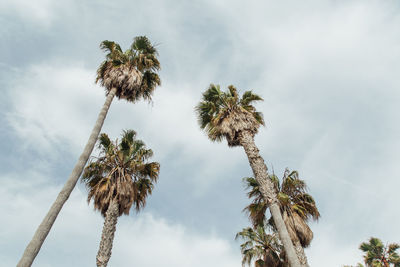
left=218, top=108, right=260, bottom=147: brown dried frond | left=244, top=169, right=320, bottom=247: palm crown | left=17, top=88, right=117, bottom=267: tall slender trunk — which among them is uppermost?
left=218, top=108, right=260, bottom=147: brown dried frond

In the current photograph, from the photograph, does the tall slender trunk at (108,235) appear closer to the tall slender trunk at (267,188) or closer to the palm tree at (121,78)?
the palm tree at (121,78)

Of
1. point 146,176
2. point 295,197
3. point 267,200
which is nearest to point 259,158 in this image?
point 267,200

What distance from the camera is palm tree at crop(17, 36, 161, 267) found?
29.0 feet

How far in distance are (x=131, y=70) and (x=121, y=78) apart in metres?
0.98

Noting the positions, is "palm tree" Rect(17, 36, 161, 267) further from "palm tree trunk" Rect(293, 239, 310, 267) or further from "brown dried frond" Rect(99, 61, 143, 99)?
"palm tree trunk" Rect(293, 239, 310, 267)

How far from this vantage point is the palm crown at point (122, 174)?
1310cm

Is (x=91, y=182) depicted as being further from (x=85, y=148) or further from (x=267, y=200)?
(x=267, y=200)

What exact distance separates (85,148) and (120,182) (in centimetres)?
428

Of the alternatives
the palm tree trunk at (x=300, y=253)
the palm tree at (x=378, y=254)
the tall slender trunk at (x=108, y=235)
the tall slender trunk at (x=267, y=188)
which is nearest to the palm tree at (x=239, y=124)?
the tall slender trunk at (x=267, y=188)

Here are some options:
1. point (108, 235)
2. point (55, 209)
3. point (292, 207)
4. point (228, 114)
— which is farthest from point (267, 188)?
point (55, 209)

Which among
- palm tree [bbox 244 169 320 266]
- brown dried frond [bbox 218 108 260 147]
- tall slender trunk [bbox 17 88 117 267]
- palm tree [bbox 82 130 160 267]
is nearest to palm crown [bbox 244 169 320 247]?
palm tree [bbox 244 169 320 266]

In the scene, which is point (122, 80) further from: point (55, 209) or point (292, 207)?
point (292, 207)

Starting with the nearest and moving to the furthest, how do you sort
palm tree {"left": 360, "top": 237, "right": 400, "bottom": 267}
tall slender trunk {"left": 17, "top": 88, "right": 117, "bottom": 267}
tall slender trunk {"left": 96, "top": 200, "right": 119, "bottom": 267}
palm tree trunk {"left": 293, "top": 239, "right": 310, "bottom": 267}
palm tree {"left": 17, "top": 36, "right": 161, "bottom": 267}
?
tall slender trunk {"left": 17, "top": 88, "right": 117, "bottom": 267}, palm tree {"left": 17, "top": 36, "right": 161, "bottom": 267}, tall slender trunk {"left": 96, "top": 200, "right": 119, "bottom": 267}, palm tree trunk {"left": 293, "top": 239, "right": 310, "bottom": 267}, palm tree {"left": 360, "top": 237, "right": 400, "bottom": 267}

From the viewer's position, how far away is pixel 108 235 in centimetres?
1163
